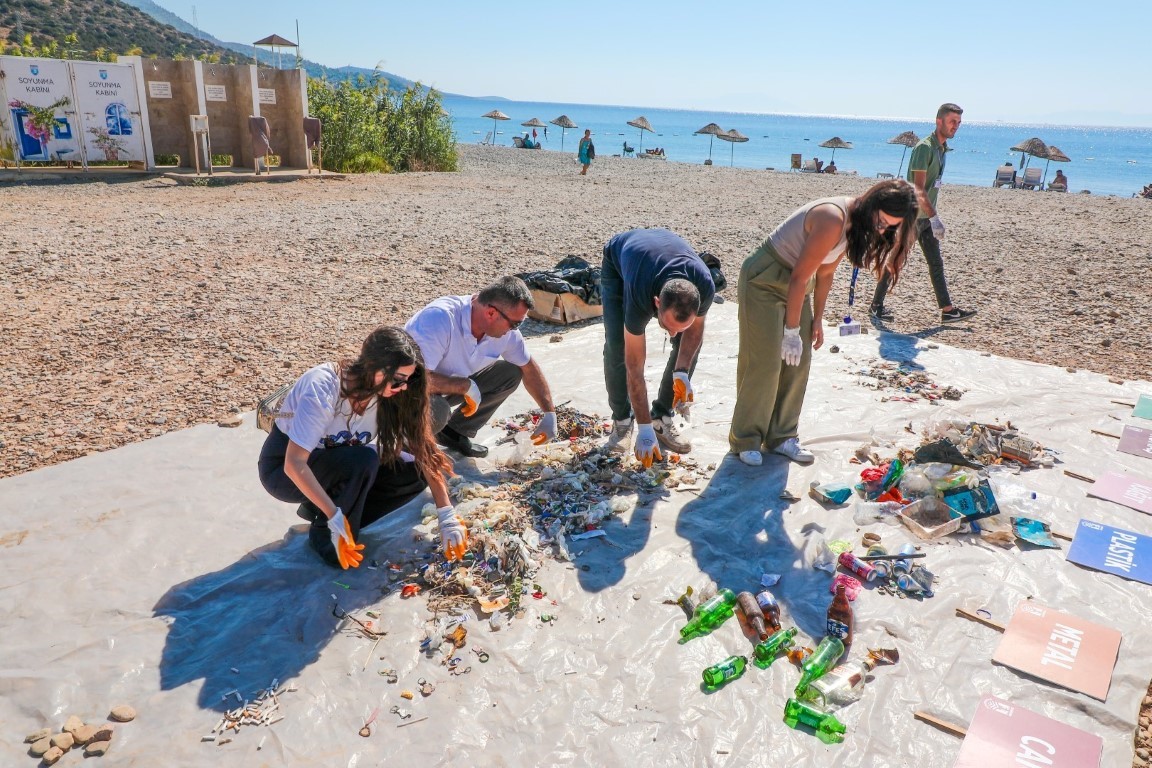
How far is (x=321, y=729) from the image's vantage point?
2352 mm

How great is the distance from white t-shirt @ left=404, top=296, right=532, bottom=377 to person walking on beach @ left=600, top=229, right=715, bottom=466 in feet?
1.84

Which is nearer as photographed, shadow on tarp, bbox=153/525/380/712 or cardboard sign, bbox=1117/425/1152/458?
shadow on tarp, bbox=153/525/380/712

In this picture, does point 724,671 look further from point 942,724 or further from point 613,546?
point 613,546

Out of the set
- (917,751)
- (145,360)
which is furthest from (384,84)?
(917,751)

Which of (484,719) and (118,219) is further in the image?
(118,219)

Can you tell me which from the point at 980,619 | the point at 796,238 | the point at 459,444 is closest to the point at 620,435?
the point at 459,444

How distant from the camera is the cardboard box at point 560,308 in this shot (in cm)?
648

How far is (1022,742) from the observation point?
92.4 inches

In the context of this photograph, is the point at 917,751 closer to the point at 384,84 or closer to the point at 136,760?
the point at 136,760

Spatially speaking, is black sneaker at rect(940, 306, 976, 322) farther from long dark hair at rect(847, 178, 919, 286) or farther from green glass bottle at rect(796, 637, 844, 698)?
green glass bottle at rect(796, 637, 844, 698)

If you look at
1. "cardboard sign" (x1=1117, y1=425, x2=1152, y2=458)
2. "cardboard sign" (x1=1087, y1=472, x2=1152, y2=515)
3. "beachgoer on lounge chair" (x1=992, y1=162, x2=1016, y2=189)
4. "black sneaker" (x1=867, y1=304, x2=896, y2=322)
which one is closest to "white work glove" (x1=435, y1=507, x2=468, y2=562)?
"cardboard sign" (x1=1087, y1=472, x2=1152, y2=515)

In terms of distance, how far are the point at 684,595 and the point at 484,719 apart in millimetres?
978

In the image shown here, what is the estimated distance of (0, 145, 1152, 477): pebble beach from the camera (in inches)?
191

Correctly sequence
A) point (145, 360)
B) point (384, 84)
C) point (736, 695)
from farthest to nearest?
point (384, 84) < point (145, 360) < point (736, 695)
